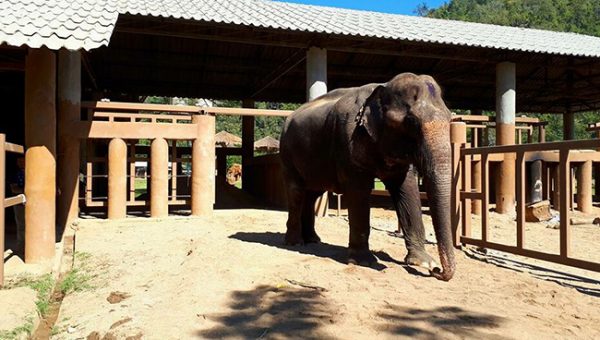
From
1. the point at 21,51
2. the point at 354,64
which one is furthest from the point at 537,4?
the point at 21,51

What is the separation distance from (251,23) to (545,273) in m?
7.07

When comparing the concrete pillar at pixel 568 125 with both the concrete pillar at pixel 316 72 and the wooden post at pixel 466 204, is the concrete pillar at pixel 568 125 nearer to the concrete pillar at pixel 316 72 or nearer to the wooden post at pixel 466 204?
the concrete pillar at pixel 316 72

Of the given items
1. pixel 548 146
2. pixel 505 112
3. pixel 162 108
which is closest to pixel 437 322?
pixel 548 146

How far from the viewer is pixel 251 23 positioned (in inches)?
398

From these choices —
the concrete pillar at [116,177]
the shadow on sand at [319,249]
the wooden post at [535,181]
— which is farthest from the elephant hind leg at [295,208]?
the wooden post at [535,181]

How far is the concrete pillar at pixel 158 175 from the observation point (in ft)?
31.1

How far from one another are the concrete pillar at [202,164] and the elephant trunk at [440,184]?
6173 mm

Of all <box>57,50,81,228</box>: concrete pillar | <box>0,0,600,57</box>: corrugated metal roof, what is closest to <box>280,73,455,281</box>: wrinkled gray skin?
<box>0,0,600,57</box>: corrugated metal roof

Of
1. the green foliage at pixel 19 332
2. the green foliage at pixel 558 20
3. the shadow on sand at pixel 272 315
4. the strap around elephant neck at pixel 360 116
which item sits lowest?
the green foliage at pixel 19 332

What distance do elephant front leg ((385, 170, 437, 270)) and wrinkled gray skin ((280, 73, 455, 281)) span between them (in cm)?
1

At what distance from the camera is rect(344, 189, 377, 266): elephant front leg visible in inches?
210

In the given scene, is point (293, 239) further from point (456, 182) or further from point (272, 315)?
point (272, 315)

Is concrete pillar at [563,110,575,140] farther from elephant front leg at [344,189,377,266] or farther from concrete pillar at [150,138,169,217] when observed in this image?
elephant front leg at [344,189,377,266]

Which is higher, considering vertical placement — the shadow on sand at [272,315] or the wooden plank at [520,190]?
the wooden plank at [520,190]
